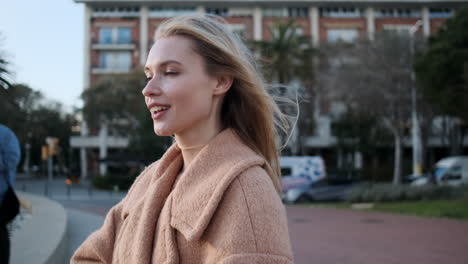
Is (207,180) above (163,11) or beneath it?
beneath

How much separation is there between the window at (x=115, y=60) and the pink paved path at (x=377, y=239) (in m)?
35.2

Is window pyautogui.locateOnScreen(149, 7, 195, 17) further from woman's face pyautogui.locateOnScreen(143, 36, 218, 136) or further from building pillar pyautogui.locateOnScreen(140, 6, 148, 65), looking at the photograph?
woman's face pyautogui.locateOnScreen(143, 36, 218, 136)

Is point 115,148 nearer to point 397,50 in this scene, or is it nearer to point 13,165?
point 397,50

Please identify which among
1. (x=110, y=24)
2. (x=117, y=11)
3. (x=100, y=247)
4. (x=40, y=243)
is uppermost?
(x=117, y=11)

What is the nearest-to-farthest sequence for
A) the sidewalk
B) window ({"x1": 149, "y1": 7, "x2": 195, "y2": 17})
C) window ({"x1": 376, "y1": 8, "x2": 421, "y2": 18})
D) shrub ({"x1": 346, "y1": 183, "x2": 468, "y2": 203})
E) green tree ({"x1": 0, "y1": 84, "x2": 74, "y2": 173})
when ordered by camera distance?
the sidewalk → shrub ({"x1": 346, "y1": 183, "x2": 468, "y2": 203}) → green tree ({"x1": 0, "y1": 84, "x2": 74, "y2": 173}) → window ({"x1": 149, "y1": 7, "x2": 195, "y2": 17}) → window ({"x1": 376, "y1": 8, "x2": 421, "y2": 18})

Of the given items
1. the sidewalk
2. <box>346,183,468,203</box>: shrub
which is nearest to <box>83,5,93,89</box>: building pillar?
<box>346,183,468,203</box>: shrub

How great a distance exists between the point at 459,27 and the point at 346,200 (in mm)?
8961

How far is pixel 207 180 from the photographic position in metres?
1.27

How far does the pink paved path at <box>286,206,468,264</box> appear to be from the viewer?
302 inches

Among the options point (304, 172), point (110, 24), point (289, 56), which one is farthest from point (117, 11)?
point (304, 172)

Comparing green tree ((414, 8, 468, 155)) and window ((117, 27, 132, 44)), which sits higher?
window ((117, 27, 132, 44))

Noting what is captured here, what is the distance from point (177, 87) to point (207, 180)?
31 cm

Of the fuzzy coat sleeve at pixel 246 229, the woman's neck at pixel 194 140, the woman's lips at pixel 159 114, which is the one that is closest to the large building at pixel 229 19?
the woman's neck at pixel 194 140

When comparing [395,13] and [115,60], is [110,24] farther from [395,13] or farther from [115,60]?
[395,13]
